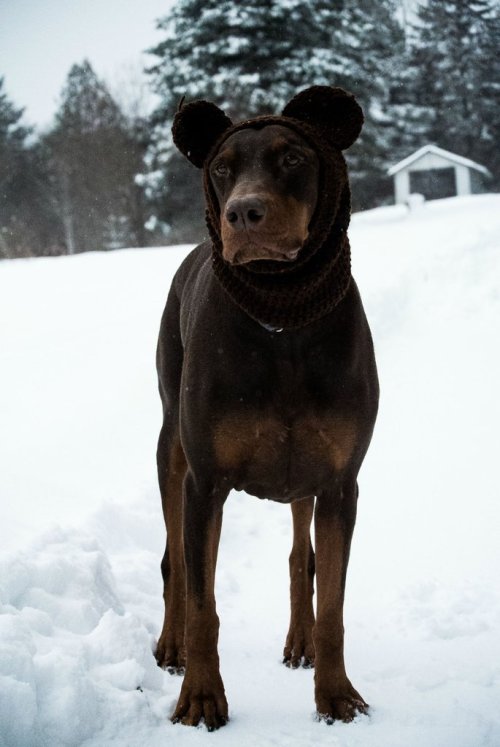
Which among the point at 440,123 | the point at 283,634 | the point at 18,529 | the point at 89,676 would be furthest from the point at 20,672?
the point at 440,123

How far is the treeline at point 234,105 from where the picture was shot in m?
21.6

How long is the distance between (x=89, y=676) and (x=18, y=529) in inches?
89.5

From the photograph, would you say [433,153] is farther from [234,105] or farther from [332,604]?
[332,604]

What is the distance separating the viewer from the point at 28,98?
46.9 m

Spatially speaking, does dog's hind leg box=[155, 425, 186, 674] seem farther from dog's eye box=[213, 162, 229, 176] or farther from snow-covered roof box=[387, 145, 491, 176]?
snow-covered roof box=[387, 145, 491, 176]

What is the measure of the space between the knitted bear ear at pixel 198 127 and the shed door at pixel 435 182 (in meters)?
36.7

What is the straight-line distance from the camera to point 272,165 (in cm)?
301

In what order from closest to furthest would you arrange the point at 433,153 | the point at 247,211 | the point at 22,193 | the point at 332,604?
the point at 247,211, the point at 332,604, the point at 433,153, the point at 22,193

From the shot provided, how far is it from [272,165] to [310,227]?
0.26 m

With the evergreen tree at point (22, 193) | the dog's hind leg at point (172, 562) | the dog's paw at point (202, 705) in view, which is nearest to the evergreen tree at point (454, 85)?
the evergreen tree at point (22, 193)

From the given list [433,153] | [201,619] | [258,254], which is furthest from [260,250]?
[433,153]

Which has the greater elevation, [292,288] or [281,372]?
[292,288]

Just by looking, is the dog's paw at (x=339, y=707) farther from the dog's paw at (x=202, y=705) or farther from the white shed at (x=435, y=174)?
the white shed at (x=435, y=174)

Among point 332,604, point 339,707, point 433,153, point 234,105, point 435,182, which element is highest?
point 433,153
